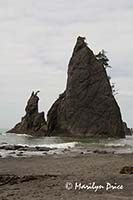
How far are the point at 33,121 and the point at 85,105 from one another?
1296 centimetres

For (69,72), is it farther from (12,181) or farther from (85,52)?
(12,181)

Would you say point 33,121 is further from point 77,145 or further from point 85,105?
point 77,145

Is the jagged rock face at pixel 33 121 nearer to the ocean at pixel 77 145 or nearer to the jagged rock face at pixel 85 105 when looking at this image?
the jagged rock face at pixel 85 105

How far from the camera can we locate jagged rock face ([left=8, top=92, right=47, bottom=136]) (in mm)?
103188

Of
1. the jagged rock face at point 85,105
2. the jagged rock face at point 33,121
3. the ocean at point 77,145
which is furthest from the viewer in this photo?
the jagged rock face at point 85,105

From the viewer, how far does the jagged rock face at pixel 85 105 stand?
Answer: 10338 centimetres

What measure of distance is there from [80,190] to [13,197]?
201cm

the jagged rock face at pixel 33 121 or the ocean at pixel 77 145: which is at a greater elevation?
the jagged rock face at pixel 33 121

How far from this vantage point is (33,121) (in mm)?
104500

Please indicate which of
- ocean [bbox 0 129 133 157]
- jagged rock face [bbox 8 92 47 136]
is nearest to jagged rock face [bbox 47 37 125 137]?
jagged rock face [bbox 8 92 47 136]

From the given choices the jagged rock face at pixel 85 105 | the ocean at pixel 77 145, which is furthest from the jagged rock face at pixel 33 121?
the ocean at pixel 77 145

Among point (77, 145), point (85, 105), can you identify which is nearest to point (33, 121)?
point (85, 105)

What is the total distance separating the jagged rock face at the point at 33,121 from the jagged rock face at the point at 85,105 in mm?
2176

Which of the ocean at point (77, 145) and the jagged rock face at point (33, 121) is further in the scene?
the jagged rock face at point (33, 121)
